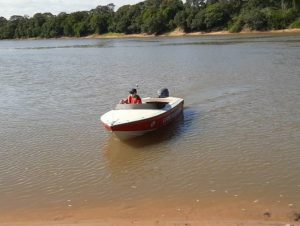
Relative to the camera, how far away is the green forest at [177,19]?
3593 inches

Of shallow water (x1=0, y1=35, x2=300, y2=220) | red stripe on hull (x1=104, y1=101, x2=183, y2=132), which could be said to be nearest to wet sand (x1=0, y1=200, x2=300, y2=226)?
shallow water (x1=0, y1=35, x2=300, y2=220)

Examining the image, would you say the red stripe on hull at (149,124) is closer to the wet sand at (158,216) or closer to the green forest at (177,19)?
the wet sand at (158,216)

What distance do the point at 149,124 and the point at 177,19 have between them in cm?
9367

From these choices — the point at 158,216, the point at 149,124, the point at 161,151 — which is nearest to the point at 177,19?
the point at 149,124

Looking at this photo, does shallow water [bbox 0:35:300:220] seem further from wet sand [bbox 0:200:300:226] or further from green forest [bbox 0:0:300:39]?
green forest [bbox 0:0:300:39]

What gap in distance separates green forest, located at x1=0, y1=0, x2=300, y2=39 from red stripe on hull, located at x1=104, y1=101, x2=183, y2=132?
250ft

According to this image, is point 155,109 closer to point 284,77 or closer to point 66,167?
point 66,167

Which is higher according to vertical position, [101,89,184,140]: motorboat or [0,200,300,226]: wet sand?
[101,89,184,140]: motorboat

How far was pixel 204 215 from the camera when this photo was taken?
9.46 meters

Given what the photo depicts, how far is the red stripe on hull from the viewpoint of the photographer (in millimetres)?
14820

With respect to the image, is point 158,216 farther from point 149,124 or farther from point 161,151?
point 149,124

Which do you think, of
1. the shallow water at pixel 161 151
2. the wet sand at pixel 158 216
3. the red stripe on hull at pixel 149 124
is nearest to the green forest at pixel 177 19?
the shallow water at pixel 161 151

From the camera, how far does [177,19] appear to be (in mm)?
106625

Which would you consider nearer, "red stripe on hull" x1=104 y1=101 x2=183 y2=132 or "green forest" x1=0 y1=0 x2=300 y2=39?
"red stripe on hull" x1=104 y1=101 x2=183 y2=132
